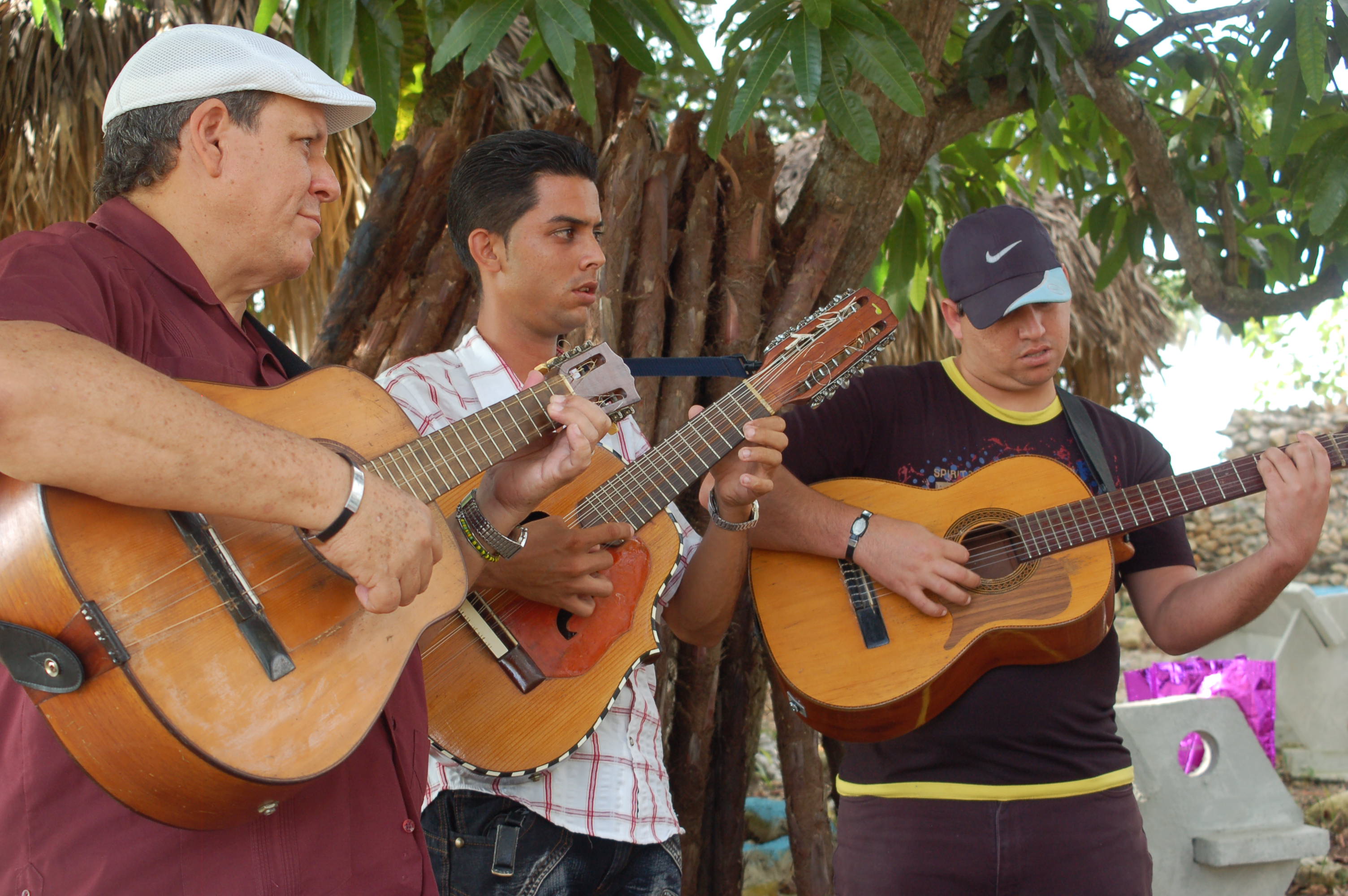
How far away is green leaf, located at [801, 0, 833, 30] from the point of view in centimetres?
247

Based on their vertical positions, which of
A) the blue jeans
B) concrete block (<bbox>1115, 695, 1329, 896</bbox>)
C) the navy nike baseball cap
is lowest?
concrete block (<bbox>1115, 695, 1329, 896</bbox>)

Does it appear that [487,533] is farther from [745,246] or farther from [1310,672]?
[1310,672]

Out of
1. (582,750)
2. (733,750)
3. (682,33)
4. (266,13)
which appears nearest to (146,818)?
(582,750)

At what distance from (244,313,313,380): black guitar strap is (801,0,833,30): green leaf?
1.42 meters

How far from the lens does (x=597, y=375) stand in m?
1.98

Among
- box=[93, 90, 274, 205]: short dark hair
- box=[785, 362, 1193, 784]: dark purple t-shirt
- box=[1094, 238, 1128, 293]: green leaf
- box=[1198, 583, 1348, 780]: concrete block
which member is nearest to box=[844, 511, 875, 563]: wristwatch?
box=[785, 362, 1193, 784]: dark purple t-shirt

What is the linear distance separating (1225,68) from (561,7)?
9.72 feet

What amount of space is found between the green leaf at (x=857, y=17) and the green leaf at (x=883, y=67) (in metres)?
0.02

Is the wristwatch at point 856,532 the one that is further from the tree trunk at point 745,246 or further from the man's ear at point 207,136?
the man's ear at point 207,136

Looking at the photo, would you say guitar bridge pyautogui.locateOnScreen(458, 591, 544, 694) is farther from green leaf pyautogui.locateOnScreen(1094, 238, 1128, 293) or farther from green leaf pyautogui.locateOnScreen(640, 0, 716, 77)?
green leaf pyautogui.locateOnScreen(1094, 238, 1128, 293)

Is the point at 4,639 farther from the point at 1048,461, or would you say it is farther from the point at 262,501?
the point at 1048,461

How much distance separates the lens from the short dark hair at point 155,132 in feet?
5.21

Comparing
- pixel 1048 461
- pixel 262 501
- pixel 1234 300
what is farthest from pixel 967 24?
pixel 262 501

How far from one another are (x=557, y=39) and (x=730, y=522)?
1.10 metres
